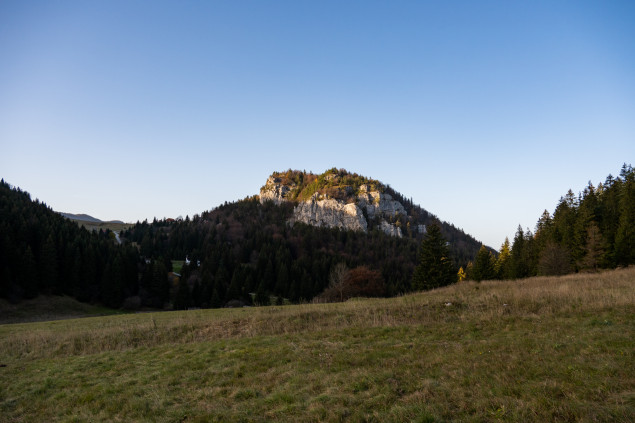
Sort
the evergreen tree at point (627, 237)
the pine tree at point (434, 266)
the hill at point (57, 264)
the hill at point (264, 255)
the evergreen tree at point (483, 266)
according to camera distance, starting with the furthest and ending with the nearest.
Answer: the hill at point (264, 255) < the evergreen tree at point (483, 266) < the hill at point (57, 264) < the pine tree at point (434, 266) < the evergreen tree at point (627, 237)

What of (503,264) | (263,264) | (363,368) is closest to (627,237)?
(503,264)

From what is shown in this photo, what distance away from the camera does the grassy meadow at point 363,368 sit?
625 centimetres

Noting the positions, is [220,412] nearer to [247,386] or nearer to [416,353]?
[247,386]

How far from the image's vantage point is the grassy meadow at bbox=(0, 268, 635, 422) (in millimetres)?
6254

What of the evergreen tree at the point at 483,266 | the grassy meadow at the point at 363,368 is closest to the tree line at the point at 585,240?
the evergreen tree at the point at 483,266

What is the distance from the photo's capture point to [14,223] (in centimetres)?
7088

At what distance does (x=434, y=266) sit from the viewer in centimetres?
4538

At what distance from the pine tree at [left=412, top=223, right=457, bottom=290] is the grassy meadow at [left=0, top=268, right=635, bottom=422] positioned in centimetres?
2885

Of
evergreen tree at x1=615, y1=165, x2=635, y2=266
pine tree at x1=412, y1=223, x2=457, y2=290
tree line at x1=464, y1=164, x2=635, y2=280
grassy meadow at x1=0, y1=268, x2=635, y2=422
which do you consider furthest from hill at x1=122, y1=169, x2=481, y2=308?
grassy meadow at x1=0, y1=268, x2=635, y2=422

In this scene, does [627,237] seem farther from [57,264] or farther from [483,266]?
[57,264]

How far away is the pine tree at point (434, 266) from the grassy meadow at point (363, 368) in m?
28.8

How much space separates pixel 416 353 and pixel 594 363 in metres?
→ 4.47

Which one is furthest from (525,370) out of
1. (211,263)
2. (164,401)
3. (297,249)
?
(297,249)

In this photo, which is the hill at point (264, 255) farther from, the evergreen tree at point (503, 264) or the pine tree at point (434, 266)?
the evergreen tree at point (503, 264)
